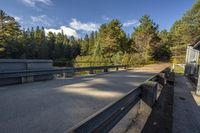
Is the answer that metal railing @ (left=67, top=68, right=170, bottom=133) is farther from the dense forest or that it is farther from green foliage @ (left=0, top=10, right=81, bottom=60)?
green foliage @ (left=0, top=10, right=81, bottom=60)

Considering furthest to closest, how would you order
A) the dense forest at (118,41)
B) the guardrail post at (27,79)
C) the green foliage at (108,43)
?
the green foliage at (108,43) < the dense forest at (118,41) < the guardrail post at (27,79)

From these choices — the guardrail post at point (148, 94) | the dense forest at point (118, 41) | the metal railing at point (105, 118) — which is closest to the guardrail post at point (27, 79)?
the guardrail post at point (148, 94)

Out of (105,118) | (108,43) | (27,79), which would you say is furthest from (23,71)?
(108,43)

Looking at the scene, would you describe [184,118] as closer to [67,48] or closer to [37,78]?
[37,78]

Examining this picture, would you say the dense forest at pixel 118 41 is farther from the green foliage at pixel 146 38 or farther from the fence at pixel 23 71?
the fence at pixel 23 71

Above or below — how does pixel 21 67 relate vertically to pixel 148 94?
above

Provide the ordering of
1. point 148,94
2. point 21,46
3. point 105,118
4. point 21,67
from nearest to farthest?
point 105,118, point 148,94, point 21,67, point 21,46

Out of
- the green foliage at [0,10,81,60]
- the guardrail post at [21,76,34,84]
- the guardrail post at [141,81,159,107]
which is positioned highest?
the green foliage at [0,10,81,60]

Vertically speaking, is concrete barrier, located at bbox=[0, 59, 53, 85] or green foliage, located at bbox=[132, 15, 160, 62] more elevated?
green foliage, located at bbox=[132, 15, 160, 62]

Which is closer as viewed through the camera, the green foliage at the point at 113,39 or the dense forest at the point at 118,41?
the dense forest at the point at 118,41

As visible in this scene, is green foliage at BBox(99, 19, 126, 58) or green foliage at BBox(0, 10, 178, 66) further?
green foliage at BBox(99, 19, 126, 58)

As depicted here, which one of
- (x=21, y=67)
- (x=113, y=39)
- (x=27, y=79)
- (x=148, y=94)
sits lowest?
(x=27, y=79)

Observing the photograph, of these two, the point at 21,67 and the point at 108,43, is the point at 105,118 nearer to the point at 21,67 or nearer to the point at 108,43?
the point at 21,67

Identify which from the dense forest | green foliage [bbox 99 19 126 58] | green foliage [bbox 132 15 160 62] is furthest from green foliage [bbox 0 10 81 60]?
green foliage [bbox 132 15 160 62]
